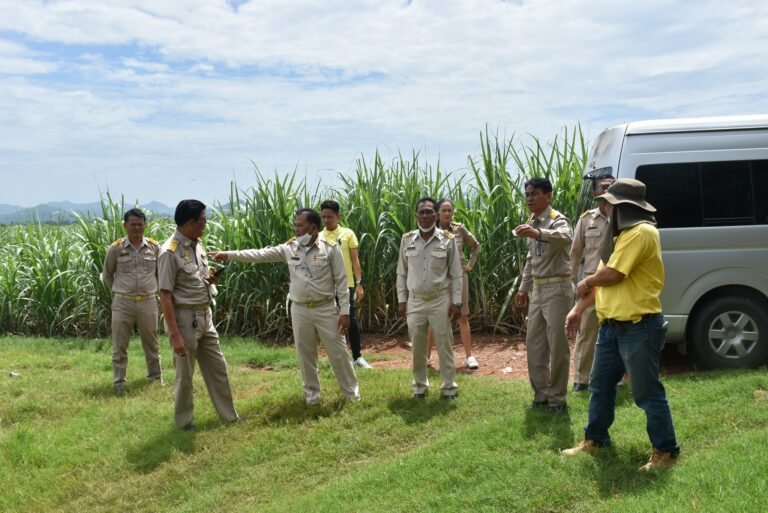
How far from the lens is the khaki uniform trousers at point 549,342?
210 inches

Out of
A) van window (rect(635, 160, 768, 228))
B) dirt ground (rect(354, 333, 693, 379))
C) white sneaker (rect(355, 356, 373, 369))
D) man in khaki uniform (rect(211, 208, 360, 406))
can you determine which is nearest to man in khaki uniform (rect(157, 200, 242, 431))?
man in khaki uniform (rect(211, 208, 360, 406))

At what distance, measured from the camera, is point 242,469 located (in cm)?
519

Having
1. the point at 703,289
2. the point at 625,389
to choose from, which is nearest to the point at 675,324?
the point at 703,289

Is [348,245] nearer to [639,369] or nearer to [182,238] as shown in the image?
[182,238]

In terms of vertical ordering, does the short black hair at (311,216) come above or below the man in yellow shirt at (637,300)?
above

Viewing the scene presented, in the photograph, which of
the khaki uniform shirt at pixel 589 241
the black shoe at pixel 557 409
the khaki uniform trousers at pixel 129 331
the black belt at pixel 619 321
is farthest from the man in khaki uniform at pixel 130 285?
the black belt at pixel 619 321

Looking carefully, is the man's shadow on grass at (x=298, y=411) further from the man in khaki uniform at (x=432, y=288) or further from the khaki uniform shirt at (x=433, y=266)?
the khaki uniform shirt at (x=433, y=266)

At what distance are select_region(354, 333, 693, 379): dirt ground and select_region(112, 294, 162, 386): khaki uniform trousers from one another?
2.47 m

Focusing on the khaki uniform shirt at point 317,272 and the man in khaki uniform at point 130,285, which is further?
the man in khaki uniform at point 130,285

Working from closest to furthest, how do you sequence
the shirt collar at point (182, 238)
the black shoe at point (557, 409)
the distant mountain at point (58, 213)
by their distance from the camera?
the black shoe at point (557, 409)
the shirt collar at point (182, 238)
the distant mountain at point (58, 213)

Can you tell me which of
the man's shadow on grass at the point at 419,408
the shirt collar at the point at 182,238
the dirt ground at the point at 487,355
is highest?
the shirt collar at the point at 182,238

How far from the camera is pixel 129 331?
761cm

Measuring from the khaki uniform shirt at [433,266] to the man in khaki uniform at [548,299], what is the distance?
28.2 inches

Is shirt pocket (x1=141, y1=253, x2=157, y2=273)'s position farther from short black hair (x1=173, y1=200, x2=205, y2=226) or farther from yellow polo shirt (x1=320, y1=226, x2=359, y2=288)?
short black hair (x1=173, y1=200, x2=205, y2=226)
